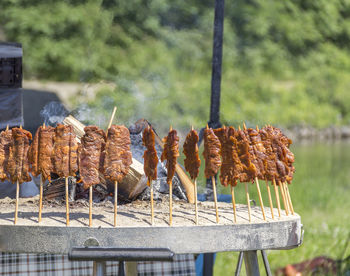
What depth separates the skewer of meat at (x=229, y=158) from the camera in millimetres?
2492

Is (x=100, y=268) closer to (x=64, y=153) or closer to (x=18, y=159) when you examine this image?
(x=64, y=153)

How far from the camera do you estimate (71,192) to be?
3.14 m

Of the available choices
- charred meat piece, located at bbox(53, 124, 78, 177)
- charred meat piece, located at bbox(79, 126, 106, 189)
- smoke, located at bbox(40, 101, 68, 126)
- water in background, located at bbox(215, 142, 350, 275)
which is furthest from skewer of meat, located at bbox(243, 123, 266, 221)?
water in background, located at bbox(215, 142, 350, 275)

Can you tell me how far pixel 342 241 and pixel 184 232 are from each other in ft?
16.0

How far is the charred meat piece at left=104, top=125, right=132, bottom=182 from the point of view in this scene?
239 centimetres

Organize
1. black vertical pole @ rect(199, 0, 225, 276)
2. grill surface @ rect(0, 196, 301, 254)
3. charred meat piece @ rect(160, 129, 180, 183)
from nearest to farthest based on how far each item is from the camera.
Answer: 1. grill surface @ rect(0, 196, 301, 254)
2. charred meat piece @ rect(160, 129, 180, 183)
3. black vertical pole @ rect(199, 0, 225, 276)

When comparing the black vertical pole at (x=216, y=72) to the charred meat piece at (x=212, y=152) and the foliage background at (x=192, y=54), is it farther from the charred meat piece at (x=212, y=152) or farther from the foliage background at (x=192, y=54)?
the foliage background at (x=192, y=54)

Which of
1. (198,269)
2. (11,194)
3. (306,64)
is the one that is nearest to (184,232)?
(198,269)

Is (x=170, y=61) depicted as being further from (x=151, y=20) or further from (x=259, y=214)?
(x=259, y=214)

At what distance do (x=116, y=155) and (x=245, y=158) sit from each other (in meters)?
0.59

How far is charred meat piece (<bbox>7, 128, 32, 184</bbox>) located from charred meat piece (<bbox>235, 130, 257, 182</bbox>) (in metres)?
0.96

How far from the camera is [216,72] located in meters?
3.70

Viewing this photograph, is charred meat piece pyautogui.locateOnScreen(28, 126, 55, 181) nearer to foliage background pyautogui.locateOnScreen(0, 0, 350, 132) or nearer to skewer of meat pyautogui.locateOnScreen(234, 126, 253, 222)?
skewer of meat pyautogui.locateOnScreen(234, 126, 253, 222)

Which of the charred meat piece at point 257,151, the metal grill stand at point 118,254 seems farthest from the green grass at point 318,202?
the metal grill stand at point 118,254
